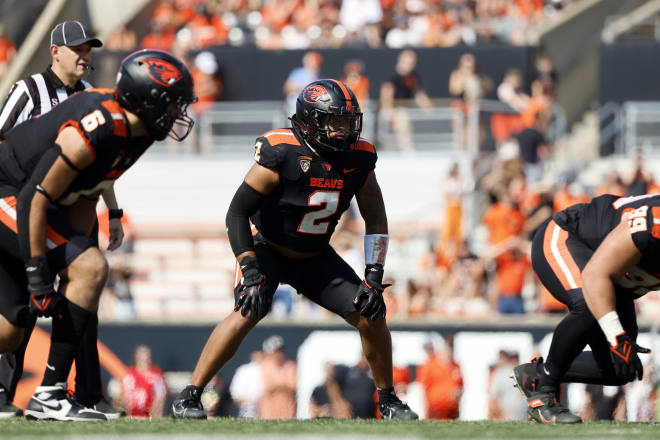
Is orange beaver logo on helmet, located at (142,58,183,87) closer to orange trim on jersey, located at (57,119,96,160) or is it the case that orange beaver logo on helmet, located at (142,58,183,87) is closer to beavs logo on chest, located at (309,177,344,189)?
orange trim on jersey, located at (57,119,96,160)

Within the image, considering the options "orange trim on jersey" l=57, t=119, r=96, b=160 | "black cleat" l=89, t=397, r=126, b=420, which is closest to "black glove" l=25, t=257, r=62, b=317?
"orange trim on jersey" l=57, t=119, r=96, b=160

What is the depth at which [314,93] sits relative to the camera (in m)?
6.60

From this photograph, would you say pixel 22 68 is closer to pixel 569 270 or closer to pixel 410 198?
pixel 410 198

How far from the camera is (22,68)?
682 inches

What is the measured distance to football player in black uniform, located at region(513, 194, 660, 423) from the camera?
240 inches

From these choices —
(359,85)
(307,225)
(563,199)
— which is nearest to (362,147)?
(307,225)

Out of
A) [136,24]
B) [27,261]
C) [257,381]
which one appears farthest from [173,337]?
[136,24]

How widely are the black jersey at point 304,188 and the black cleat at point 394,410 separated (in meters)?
0.94

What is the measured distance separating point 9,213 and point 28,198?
252 millimetres

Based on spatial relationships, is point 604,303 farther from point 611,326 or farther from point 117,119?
point 117,119

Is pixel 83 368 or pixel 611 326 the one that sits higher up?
pixel 611 326

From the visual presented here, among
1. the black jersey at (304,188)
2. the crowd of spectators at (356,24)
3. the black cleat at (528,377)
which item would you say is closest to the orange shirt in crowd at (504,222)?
the crowd of spectators at (356,24)

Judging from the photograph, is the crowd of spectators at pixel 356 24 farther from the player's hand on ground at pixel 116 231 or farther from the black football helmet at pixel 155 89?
the black football helmet at pixel 155 89

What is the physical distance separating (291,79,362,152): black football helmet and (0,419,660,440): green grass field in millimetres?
1430
